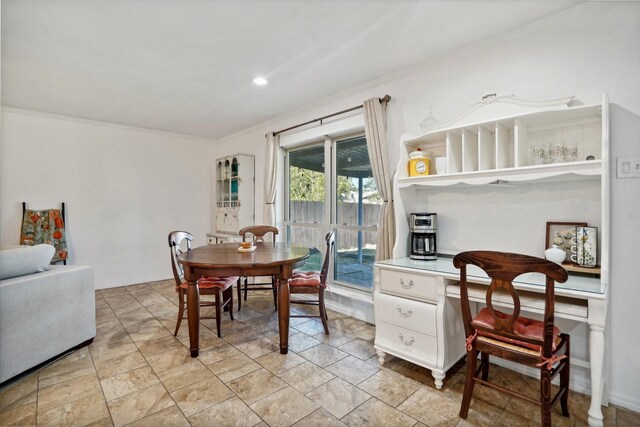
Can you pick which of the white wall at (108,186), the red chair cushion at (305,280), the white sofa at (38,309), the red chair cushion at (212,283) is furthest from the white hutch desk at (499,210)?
the white wall at (108,186)

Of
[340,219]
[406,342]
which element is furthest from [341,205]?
[406,342]

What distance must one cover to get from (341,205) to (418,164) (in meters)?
1.35

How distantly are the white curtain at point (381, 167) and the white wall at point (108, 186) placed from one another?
143 inches

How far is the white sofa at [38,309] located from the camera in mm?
2014

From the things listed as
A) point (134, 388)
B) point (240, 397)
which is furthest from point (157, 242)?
point (240, 397)

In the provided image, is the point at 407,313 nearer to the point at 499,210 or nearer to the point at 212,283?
the point at 499,210

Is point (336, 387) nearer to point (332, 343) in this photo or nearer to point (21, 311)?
point (332, 343)

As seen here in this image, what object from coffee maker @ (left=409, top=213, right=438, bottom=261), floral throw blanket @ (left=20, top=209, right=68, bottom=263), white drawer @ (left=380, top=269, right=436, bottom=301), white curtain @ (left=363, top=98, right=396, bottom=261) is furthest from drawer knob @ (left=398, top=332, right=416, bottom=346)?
floral throw blanket @ (left=20, top=209, right=68, bottom=263)

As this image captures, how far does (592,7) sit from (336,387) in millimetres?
2927

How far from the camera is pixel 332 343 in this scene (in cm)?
268

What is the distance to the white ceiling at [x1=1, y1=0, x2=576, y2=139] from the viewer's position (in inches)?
77.6

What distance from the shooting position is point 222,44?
2379 millimetres

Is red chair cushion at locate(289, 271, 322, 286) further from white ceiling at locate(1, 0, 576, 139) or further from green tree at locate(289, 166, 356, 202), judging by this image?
white ceiling at locate(1, 0, 576, 139)

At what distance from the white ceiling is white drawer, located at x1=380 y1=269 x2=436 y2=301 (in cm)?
177
